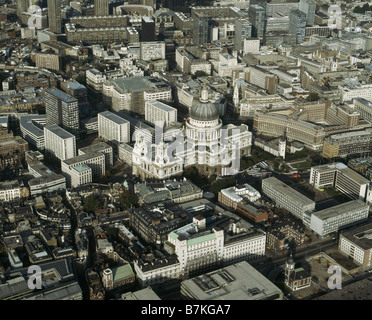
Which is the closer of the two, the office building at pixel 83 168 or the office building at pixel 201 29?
the office building at pixel 83 168

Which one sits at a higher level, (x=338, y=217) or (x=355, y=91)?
(x=355, y=91)

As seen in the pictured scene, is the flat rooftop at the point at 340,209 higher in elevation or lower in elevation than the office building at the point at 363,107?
lower

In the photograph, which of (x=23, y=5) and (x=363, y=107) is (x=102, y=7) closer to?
(x=23, y=5)

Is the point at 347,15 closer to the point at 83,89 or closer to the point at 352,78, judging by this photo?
the point at 352,78

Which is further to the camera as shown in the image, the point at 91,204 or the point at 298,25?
the point at 298,25

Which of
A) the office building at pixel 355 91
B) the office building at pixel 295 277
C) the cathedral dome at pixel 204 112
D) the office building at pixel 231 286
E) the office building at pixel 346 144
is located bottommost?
the office building at pixel 295 277

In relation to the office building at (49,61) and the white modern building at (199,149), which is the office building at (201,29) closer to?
the office building at (49,61)

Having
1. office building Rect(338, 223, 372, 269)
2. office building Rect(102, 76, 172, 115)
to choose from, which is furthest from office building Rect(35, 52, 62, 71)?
office building Rect(338, 223, 372, 269)

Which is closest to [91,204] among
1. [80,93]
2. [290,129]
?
[80,93]

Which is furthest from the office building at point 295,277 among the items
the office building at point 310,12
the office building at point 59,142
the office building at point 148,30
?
the office building at point 310,12
